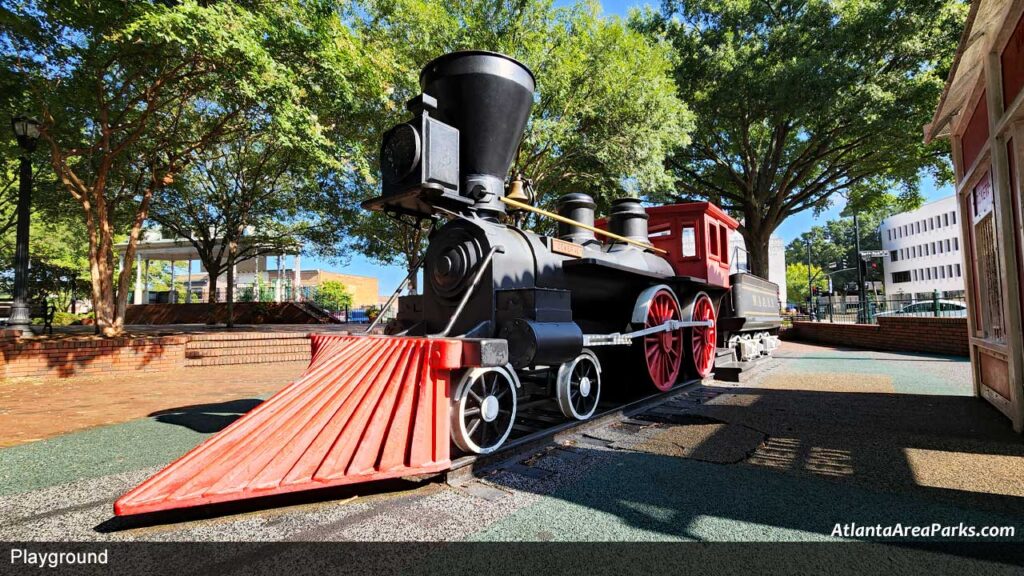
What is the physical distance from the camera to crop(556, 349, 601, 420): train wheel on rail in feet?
14.0

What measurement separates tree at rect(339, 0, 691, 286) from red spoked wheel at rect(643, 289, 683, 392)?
559 cm

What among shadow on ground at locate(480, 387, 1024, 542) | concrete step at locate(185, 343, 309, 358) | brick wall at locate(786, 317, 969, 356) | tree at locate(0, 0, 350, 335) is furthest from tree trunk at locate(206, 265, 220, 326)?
brick wall at locate(786, 317, 969, 356)

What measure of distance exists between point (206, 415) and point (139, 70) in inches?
272

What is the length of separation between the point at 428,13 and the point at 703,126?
970 cm

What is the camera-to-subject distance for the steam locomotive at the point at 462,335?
107 inches

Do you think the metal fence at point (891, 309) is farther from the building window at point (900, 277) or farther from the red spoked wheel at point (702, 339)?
the building window at point (900, 277)

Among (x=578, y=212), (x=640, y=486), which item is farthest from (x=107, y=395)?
(x=640, y=486)

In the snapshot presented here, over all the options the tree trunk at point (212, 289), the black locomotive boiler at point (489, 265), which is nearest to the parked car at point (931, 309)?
the black locomotive boiler at point (489, 265)

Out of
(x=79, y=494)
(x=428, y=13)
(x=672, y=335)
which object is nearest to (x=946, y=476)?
(x=672, y=335)

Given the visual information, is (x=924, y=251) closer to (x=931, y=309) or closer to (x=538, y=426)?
(x=931, y=309)

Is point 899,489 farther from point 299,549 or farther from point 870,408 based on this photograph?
point 299,549

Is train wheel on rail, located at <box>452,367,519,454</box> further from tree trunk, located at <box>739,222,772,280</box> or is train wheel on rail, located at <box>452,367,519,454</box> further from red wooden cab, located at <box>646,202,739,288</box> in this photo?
tree trunk, located at <box>739,222,772,280</box>

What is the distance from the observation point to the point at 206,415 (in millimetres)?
5324

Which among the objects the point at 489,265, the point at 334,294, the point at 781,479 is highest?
the point at 334,294
